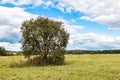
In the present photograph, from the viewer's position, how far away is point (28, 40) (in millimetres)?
54469

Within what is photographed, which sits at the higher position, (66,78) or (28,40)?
(28,40)

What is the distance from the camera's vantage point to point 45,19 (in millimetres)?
54719

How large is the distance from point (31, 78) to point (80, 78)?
495 cm

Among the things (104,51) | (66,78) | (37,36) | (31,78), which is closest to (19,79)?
(31,78)

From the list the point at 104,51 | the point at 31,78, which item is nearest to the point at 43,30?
the point at 31,78

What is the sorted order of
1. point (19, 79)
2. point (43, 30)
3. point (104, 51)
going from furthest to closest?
point (104, 51)
point (43, 30)
point (19, 79)

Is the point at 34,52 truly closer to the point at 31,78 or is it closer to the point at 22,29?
the point at 22,29

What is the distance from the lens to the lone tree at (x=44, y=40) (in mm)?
54031

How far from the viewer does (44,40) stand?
178 feet

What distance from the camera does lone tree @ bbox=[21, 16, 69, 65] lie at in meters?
54.0

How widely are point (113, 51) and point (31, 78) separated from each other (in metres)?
104

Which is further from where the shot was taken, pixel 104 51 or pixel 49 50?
pixel 104 51

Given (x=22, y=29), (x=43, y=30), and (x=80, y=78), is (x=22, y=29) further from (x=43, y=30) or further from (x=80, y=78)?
(x=80, y=78)

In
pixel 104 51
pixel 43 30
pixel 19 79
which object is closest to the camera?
pixel 19 79
